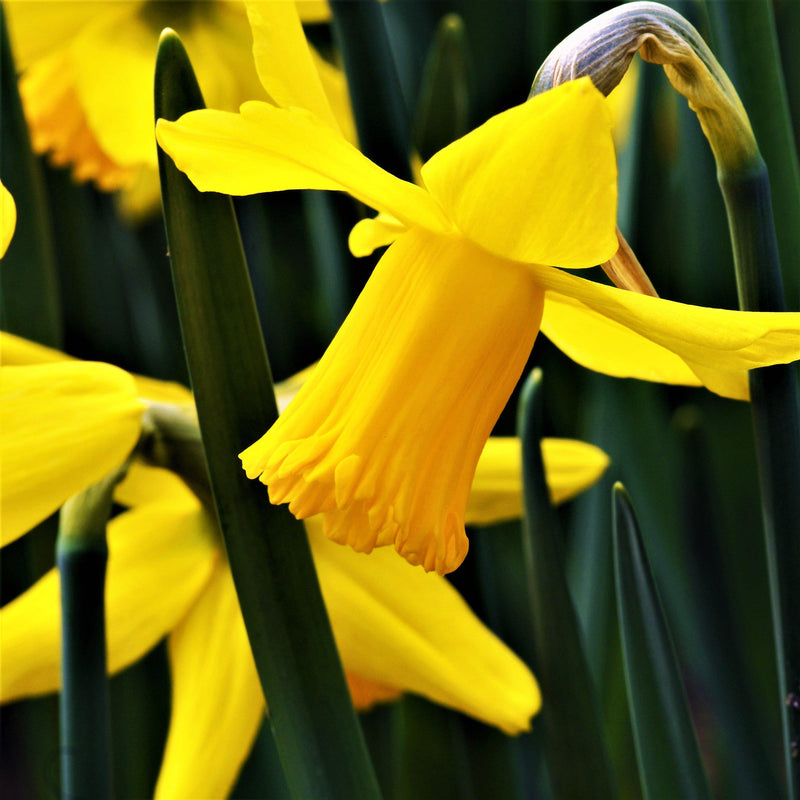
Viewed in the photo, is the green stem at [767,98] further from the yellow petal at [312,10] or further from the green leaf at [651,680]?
the yellow petal at [312,10]

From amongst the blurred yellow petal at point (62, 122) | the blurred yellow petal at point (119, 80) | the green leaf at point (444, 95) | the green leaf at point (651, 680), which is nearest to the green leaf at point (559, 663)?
the green leaf at point (651, 680)

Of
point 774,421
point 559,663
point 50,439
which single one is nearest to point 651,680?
point 559,663

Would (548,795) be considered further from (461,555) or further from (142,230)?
(142,230)

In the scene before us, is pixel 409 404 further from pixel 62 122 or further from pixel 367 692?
pixel 62 122

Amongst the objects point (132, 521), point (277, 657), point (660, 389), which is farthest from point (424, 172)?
point (660, 389)

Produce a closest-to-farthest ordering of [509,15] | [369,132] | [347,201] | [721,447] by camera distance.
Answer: [369,132], [347,201], [721,447], [509,15]

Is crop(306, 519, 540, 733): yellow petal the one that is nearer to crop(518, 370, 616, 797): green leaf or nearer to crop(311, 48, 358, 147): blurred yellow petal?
crop(518, 370, 616, 797): green leaf
